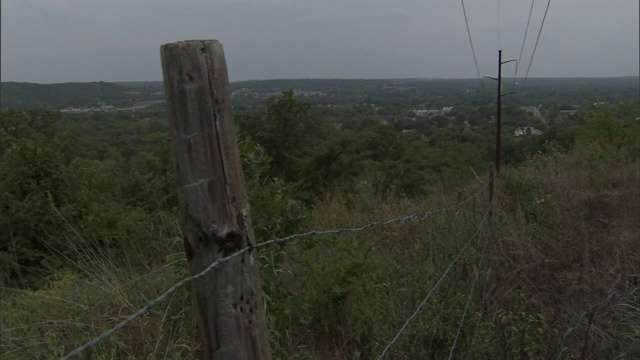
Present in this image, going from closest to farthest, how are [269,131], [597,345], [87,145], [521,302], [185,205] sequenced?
1. [185,205]
2. [597,345]
3. [521,302]
4. [269,131]
5. [87,145]

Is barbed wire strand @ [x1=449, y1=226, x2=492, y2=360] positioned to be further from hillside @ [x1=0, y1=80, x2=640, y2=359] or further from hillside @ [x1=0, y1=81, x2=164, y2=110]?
hillside @ [x1=0, y1=81, x2=164, y2=110]

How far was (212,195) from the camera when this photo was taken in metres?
1.19

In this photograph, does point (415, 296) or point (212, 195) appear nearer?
point (212, 195)

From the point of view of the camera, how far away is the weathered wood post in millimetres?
1160

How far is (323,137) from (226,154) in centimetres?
2588

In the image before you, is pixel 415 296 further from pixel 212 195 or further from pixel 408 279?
pixel 212 195

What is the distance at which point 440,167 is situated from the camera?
1589cm

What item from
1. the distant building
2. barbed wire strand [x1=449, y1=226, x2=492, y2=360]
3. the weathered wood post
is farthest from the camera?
the distant building

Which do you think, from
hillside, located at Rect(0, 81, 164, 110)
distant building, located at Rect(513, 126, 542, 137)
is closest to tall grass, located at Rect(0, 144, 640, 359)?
distant building, located at Rect(513, 126, 542, 137)

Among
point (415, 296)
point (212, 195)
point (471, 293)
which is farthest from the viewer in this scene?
point (415, 296)

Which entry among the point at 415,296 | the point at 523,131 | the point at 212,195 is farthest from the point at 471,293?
the point at 523,131

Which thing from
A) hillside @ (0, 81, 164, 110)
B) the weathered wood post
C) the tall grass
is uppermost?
hillside @ (0, 81, 164, 110)

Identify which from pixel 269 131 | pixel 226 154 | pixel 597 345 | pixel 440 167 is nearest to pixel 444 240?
pixel 597 345

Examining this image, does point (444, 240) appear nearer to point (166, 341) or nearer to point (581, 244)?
point (581, 244)
